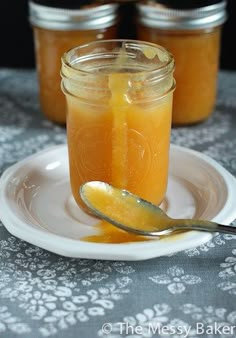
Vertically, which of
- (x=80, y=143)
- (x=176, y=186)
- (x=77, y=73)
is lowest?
(x=176, y=186)

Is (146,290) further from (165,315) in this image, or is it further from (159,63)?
(159,63)

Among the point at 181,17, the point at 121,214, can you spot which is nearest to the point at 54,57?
the point at 181,17

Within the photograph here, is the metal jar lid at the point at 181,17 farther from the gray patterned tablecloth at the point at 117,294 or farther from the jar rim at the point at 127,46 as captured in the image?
the gray patterned tablecloth at the point at 117,294

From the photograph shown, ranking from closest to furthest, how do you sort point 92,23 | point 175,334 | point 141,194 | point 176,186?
point 175,334 < point 141,194 < point 176,186 < point 92,23

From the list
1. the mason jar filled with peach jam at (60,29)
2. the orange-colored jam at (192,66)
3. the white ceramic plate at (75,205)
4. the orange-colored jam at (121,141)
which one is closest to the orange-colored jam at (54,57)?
the mason jar filled with peach jam at (60,29)

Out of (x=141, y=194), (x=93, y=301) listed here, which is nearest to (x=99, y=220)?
(x=141, y=194)

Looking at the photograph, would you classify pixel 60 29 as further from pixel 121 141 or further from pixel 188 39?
pixel 121 141

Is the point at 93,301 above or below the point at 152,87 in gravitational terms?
below

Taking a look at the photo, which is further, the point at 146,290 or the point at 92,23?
the point at 92,23
